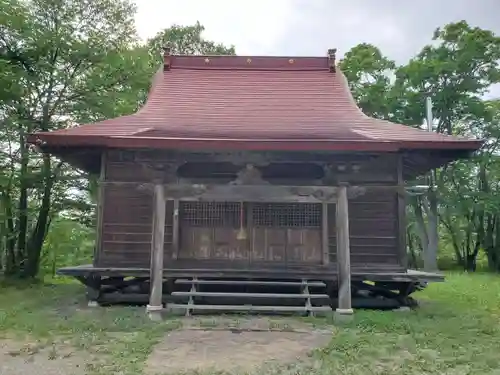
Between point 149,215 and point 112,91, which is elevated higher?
point 112,91

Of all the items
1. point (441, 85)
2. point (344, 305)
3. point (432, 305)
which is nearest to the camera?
point (344, 305)

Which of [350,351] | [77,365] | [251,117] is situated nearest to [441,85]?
[251,117]

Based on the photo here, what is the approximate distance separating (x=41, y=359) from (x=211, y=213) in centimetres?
398

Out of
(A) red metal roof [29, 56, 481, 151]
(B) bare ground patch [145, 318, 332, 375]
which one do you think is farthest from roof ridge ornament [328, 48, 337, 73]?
(B) bare ground patch [145, 318, 332, 375]

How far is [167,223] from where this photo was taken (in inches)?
320

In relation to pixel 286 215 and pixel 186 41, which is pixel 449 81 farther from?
pixel 286 215

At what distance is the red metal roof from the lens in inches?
261

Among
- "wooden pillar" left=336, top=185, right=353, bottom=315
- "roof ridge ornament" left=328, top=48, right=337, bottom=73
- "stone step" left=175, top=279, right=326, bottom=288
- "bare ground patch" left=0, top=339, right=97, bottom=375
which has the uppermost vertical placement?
"roof ridge ornament" left=328, top=48, right=337, bottom=73

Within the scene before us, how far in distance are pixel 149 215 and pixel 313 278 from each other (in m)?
3.10

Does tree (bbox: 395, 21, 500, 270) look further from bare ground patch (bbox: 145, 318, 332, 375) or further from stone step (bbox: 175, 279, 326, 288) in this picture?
bare ground patch (bbox: 145, 318, 332, 375)

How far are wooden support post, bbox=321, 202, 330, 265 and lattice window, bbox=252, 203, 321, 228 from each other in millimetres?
86

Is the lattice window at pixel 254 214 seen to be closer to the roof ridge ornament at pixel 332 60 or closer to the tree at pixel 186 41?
the roof ridge ornament at pixel 332 60

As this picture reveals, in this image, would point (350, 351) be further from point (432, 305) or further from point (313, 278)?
point (432, 305)

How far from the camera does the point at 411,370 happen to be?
176 inches
